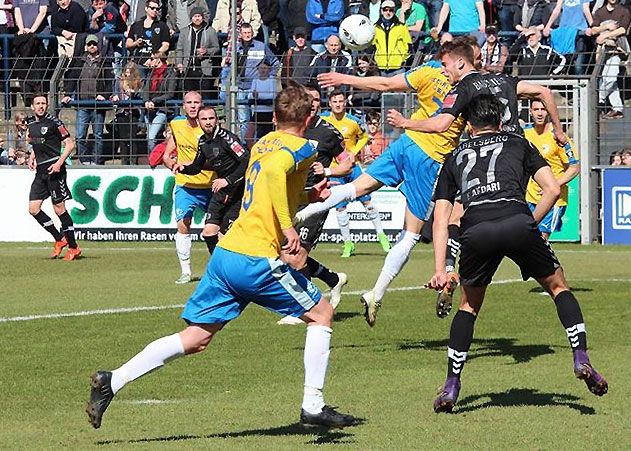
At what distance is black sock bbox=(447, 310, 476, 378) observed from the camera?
357 inches

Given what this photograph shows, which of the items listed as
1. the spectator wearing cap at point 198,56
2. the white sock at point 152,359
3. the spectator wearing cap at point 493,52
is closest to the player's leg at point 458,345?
the white sock at point 152,359

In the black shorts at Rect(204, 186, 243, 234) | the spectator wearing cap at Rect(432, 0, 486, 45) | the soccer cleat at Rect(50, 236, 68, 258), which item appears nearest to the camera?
the black shorts at Rect(204, 186, 243, 234)

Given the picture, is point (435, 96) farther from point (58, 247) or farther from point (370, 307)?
point (58, 247)

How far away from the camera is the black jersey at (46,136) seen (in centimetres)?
2212

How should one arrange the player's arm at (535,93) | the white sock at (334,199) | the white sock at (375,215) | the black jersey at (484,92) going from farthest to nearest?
the white sock at (375,215) < the white sock at (334,199) < the player's arm at (535,93) < the black jersey at (484,92)

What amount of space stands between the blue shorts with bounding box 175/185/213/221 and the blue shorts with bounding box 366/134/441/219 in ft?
20.9

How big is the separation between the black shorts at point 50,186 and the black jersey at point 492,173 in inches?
563

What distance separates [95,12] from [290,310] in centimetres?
2261

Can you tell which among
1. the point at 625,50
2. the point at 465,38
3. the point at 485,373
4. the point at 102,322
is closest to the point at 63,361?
the point at 102,322

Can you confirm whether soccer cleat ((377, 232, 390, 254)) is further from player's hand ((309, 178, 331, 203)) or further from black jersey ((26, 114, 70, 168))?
player's hand ((309, 178, 331, 203))

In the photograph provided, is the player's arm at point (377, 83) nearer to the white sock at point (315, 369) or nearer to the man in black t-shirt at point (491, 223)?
the man in black t-shirt at point (491, 223)

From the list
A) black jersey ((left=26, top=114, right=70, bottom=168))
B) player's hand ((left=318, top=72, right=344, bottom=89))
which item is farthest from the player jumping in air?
black jersey ((left=26, top=114, right=70, bottom=168))

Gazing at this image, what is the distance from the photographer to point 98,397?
27.2 feet

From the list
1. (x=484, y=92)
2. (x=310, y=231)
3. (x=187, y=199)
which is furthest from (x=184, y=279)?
(x=484, y=92)
